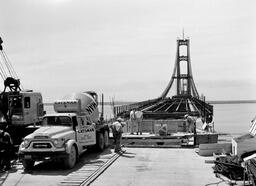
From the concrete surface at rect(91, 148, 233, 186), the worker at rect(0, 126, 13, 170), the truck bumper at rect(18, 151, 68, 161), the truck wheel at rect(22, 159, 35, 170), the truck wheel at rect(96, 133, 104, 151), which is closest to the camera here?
the concrete surface at rect(91, 148, 233, 186)

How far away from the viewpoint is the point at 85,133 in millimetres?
15164

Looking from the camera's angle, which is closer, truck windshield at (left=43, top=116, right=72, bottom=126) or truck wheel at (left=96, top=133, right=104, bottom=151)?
truck windshield at (left=43, top=116, right=72, bottom=126)

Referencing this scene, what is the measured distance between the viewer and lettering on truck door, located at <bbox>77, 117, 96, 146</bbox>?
14820 mm

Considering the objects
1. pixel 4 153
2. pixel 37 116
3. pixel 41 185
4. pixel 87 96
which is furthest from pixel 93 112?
pixel 41 185

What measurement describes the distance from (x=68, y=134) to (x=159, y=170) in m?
3.55

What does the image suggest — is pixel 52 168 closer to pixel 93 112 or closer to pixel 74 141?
pixel 74 141

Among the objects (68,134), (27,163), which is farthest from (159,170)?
(27,163)

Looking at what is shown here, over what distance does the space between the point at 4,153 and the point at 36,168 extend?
1.25m

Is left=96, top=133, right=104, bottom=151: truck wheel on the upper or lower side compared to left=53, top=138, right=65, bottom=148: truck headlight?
lower

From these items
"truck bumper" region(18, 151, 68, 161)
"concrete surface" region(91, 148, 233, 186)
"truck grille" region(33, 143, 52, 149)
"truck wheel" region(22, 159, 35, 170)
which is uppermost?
"truck grille" region(33, 143, 52, 149)

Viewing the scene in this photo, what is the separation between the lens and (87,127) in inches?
605

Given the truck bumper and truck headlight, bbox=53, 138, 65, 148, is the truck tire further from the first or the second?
truck headlight, bbox=53, 138, 65, 148

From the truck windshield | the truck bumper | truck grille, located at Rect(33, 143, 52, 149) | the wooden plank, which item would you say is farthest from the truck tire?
the wooden plank

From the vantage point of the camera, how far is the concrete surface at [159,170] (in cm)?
1135
